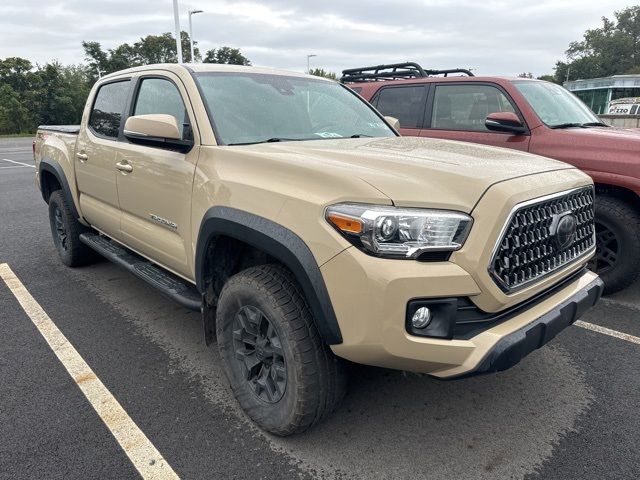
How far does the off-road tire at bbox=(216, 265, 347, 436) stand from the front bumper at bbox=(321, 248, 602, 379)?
18 cm

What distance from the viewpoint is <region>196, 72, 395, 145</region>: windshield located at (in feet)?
9.37

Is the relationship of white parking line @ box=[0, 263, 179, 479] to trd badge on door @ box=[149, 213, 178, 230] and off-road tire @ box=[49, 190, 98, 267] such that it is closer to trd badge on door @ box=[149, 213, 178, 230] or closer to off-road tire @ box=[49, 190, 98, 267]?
off-road tire @ box=[49, 190, 98, 267]

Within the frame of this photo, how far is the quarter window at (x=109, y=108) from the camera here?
381 centimetres

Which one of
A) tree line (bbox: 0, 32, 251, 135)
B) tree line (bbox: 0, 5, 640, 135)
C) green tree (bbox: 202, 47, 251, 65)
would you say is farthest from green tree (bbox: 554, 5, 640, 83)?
tree line (bbox: 0, 32, 251, 135)

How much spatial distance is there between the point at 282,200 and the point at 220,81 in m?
1.30

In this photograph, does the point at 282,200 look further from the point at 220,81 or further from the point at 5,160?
the point at 5,160

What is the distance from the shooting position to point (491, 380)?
116 inches

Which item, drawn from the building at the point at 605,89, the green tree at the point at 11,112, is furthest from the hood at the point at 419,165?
the building at the point at 605,89

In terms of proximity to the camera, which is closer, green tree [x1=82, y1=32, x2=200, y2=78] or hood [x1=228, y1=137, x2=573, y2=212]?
hood [x1=228, y1=137, x2=573, y2=212]

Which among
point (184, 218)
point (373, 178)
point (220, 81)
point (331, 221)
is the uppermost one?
point (220, 81)

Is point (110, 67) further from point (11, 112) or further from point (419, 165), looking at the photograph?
point (419, 165)

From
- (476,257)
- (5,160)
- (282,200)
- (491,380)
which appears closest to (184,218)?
(282,200)

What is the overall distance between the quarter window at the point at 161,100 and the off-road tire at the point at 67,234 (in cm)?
166

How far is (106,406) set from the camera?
2670mm
